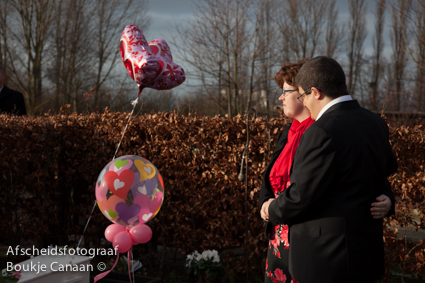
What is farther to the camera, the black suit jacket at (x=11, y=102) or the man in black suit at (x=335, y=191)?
the black suit jacket at (x=11, y=102)

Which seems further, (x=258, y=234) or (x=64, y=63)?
(x=64, y=63)

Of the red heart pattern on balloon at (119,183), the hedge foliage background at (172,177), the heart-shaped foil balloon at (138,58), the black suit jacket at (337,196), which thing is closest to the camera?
the black suit jacket at (337,196)

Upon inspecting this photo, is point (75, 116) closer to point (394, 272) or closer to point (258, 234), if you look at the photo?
point (258, 234)

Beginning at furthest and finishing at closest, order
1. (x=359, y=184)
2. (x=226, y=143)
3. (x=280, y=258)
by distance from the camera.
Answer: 1. (x=226, y=143)
2. (x=280, y=258)
3. (x=359, y=184)

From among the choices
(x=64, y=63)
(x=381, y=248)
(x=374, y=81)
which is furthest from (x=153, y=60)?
(x=374, y=81)

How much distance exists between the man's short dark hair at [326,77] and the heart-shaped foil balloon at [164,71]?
65.3 inches

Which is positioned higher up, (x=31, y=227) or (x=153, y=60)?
(x=153, y=60)

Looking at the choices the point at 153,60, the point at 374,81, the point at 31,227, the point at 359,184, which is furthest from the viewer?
the point at 374,81

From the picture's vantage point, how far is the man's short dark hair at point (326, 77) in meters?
1.92

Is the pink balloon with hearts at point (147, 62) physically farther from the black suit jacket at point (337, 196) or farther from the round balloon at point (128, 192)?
the black suit jacket at point (337, 196)

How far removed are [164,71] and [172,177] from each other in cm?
168

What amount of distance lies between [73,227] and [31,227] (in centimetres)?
52

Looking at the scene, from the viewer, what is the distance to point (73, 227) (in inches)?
209

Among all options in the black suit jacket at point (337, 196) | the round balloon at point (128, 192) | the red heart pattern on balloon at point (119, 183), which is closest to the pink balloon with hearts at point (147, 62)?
the round balloon at point (128, 192)
